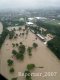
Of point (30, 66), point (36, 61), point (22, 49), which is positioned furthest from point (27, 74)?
point (22, 49)

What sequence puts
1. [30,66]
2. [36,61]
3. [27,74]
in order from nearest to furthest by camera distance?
[27,74] < [30,66] < [36,61]

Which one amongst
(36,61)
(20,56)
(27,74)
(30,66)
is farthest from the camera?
(20,56)

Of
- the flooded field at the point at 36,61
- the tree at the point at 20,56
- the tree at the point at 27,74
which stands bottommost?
the flooded field at the point at 36,61

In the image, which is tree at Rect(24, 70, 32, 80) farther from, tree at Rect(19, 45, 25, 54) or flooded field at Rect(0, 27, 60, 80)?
tree at Rect(19, 45, 25, 54)

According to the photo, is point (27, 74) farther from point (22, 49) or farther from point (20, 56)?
point (22, 49)

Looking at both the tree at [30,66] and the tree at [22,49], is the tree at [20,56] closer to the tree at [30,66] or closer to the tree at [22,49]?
the tree at [22,49]

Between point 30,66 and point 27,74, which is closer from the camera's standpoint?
point 27,74

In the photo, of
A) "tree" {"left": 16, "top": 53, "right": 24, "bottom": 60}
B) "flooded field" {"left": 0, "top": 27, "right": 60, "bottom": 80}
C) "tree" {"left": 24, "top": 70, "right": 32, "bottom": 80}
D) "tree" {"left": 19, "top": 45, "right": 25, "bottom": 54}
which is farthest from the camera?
"tree" {"left": 19, "top": 45, "right": 25, "bottom": 54}

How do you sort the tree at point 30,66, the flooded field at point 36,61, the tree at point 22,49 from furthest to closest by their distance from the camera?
the tree at point 22,49
the tree at point 30,66
the flooded field at point 36,61

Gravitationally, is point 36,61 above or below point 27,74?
below

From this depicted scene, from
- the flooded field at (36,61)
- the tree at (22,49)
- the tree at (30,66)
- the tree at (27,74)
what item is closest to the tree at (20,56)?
the flooded field at (36,61)

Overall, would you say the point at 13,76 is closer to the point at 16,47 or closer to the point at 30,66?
the point at 30,66

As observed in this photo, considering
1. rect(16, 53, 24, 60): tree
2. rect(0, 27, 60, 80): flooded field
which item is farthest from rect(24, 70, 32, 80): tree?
rect(16, 53, 24, 60): tree
